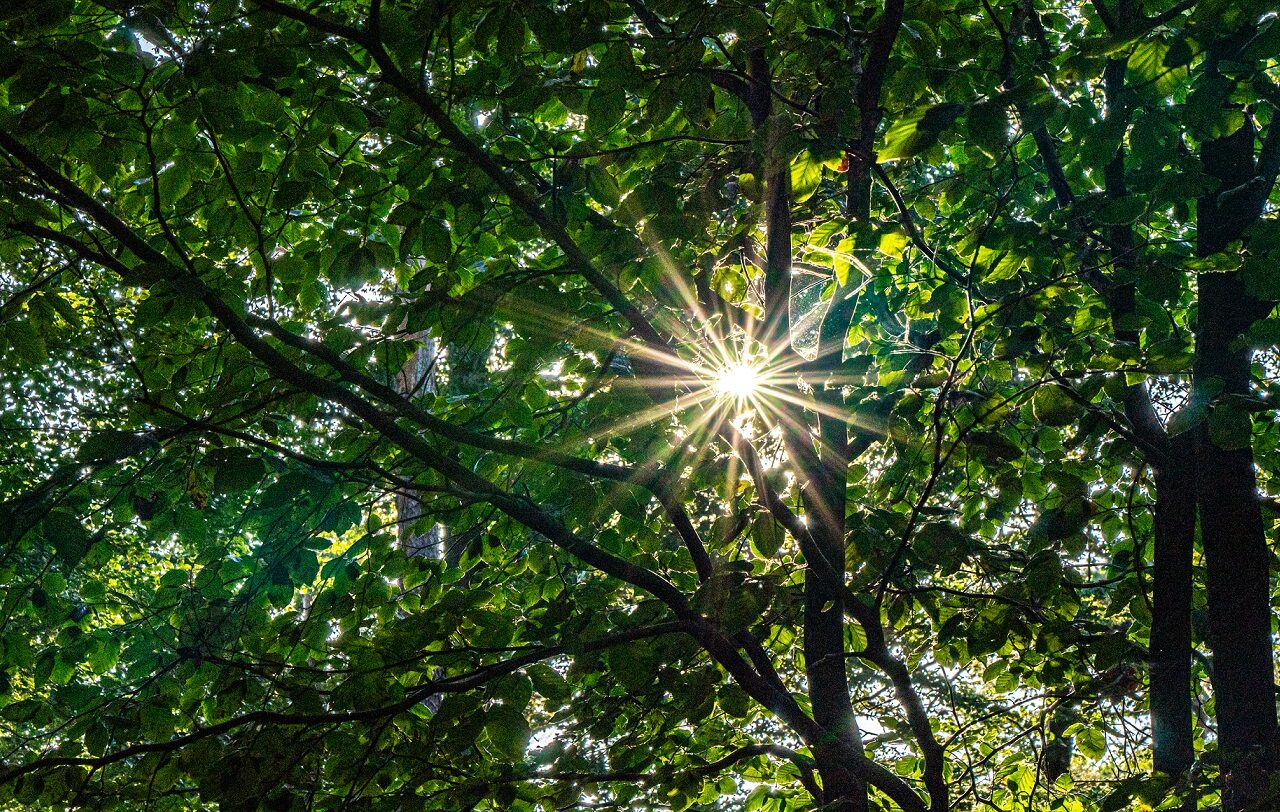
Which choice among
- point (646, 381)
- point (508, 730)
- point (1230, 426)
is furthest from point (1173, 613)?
point (508, 730)

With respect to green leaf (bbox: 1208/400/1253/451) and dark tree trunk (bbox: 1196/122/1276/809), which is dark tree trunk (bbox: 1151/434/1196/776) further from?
green leaf (bbox: 1208/400/1253/451)

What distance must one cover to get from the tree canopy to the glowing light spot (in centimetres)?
2

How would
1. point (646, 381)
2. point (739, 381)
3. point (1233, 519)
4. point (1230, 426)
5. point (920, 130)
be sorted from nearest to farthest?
point (920, 130), point (1230, 426), point (739, 381), point (646, 381), point (1233, 519)

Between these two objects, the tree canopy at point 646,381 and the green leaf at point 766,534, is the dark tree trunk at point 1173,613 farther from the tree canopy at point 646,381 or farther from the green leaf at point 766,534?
the green leaf at point 766,534

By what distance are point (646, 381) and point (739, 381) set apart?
0.36 meters

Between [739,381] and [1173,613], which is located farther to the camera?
[1173,613]

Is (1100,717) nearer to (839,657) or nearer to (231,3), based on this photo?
(839,657)

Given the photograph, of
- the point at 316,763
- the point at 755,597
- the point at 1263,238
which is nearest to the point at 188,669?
the point at 316,763

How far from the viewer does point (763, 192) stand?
8.95 ft

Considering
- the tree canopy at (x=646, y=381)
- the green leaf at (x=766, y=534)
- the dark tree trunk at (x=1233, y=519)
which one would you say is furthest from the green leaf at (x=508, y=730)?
the dark tree trunk at (x=1233, y=519)

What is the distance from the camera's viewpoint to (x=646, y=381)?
9.55 ft

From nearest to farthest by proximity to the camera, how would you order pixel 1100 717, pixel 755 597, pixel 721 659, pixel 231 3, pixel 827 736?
pixel 231 3 → pixel 755 597 → pixel 827 736 → pixel 721 659 → pixel 1100 717

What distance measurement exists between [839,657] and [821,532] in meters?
0.41

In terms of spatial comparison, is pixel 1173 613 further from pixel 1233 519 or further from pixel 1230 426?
pixel 1230 426
